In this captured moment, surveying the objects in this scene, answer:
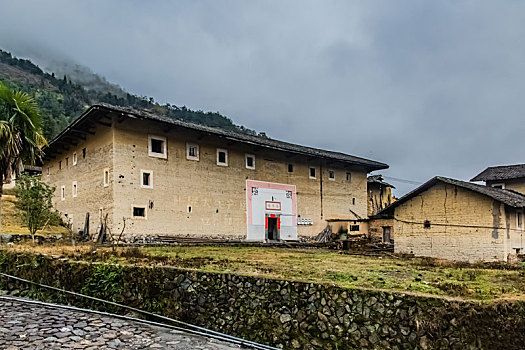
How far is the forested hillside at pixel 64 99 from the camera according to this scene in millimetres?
68562

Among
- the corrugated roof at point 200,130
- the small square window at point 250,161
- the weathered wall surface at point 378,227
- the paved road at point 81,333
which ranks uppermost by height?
the corrugated roof at point 200,130

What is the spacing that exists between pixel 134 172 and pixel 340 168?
16723 mm

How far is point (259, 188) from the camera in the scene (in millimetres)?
26047

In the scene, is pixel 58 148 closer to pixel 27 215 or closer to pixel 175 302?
pixel 27 215

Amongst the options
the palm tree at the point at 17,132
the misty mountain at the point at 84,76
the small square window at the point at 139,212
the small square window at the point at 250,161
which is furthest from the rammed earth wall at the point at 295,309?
the misty mountain at the point at 84,76

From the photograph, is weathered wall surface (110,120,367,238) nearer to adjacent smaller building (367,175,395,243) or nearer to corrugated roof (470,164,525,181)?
adjacent smaller building (367,175,395,243)

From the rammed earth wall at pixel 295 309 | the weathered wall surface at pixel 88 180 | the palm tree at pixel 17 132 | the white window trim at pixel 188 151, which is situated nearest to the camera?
the rammed earth wall at pixel 295 309

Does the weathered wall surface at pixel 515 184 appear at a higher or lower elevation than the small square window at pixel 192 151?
lower

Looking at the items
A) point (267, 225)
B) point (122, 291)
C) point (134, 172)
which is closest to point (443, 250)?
point (267, 225)

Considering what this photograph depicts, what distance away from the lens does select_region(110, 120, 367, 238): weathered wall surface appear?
20016 millimetres

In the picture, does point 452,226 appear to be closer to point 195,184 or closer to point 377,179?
point 195,184

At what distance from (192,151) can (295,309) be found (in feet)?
53.9

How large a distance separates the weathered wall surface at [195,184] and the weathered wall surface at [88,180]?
845 millimetres

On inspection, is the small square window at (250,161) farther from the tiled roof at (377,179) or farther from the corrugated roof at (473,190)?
the tiled roof at (377,179)
